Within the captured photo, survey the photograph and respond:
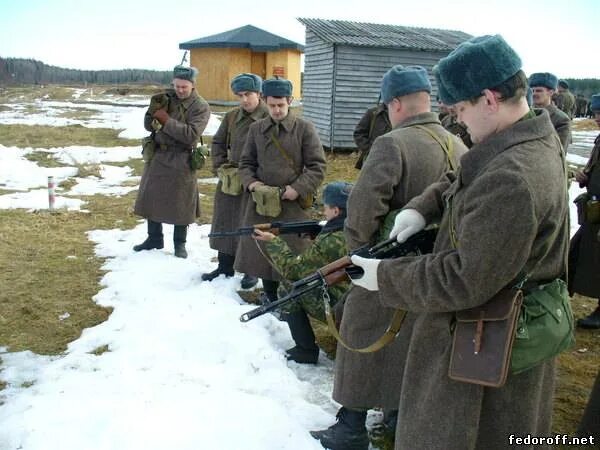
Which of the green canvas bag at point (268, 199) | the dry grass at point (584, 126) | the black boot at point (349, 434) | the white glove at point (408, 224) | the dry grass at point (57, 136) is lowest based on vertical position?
the black boot at point (349, 434)

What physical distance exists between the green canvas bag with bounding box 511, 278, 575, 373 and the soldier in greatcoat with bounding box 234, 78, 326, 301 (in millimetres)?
2941

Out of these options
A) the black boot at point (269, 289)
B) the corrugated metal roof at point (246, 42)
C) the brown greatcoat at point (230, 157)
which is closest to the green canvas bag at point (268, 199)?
the brown greatcoat at point (230, 157)

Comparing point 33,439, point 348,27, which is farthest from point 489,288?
point 348,27

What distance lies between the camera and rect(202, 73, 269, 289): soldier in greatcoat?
5.33 meters

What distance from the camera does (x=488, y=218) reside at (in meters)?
1.71

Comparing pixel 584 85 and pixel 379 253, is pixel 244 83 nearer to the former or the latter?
pixel 379 253

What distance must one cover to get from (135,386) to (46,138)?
16234mm

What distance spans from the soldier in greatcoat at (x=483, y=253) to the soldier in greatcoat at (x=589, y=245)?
118 inches

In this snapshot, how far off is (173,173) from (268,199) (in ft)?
6.31

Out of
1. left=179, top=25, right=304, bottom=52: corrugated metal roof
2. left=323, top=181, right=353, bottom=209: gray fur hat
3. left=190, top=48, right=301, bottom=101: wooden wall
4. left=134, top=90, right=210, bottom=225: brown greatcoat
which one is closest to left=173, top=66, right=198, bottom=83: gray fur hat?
left=134, top=90, right=210, bottom=225: brown greatcoat

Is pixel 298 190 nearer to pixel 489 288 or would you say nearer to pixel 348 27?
pixel 489 288

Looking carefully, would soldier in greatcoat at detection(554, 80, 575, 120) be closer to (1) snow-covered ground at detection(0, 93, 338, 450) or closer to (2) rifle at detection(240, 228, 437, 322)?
(1) snow-covered ground at detection(0, 93, 338, 450)

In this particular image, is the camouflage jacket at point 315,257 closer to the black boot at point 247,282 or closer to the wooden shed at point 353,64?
the black boot at point 247,282

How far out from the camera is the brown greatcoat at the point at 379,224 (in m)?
2.69
